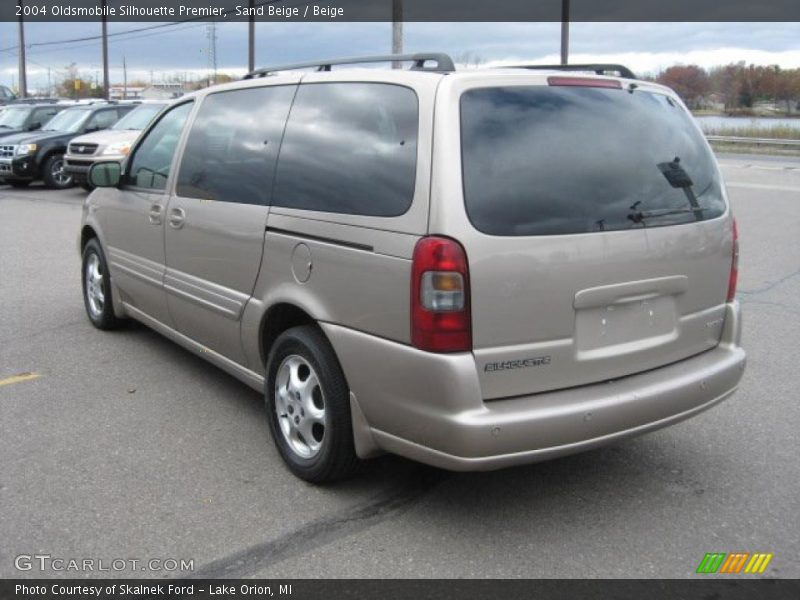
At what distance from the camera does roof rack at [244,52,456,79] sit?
365 centimetres

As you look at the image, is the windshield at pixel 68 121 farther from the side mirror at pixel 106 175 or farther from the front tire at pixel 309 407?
the front tire at pixel 309 407

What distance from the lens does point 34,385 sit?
17.3 feet

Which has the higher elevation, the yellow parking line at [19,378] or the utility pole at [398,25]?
the utility pole at [398,25]

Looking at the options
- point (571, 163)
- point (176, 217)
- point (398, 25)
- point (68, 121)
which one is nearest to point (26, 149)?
point (68, 121)

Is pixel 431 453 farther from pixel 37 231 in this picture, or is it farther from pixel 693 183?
pixel 37 231

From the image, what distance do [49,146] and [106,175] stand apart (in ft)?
46.4

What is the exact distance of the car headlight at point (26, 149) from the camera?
1831cm

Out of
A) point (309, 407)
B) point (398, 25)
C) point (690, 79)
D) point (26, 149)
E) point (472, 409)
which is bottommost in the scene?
point (309, 407)

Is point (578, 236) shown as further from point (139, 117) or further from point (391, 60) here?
point (139, 117)

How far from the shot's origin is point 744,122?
41.9 m

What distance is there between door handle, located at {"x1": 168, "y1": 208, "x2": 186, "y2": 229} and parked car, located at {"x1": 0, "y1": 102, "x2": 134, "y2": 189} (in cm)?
1450

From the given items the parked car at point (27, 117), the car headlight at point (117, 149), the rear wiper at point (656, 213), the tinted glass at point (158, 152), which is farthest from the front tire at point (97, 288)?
the parked car at point (27, 117)

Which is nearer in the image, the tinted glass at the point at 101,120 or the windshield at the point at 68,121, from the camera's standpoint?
the tinted glass at the point at 101,120

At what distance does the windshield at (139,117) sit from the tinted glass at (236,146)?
12.6m
